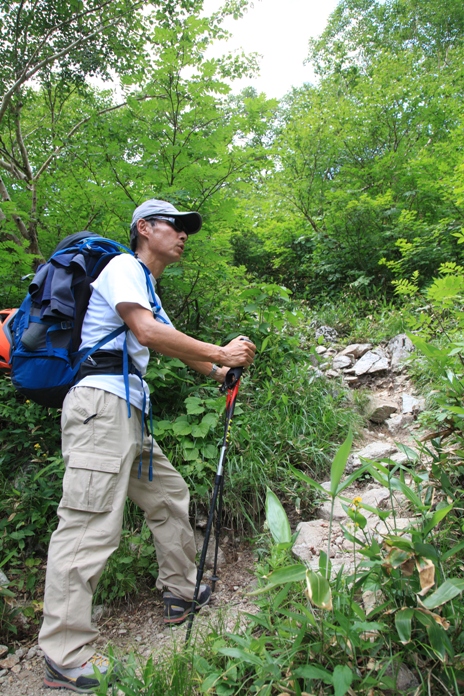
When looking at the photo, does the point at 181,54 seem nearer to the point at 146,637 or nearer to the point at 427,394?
the point at 427,394

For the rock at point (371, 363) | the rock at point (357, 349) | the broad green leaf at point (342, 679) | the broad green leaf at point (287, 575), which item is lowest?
the broad green leaf at point (342, 679)

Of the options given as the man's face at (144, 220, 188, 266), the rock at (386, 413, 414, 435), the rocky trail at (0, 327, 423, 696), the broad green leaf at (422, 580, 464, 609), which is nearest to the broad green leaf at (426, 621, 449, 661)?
the broad green leaf at (422, 580, 464, 609)

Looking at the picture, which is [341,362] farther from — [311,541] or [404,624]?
[404,624]

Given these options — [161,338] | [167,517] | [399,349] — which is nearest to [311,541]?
[167,517]

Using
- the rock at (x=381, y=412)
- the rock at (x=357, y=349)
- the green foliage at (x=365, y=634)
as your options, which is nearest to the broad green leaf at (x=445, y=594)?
the green foliage at (x=365, y=634)

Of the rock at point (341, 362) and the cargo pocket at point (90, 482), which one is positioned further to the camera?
the rock at point (341, 362)

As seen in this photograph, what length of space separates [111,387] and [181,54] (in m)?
3.08

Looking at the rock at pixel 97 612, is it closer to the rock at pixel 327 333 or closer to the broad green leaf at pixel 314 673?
the broad green leaf at pixel 314 673

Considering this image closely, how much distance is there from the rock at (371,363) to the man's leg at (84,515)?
3.76 metres

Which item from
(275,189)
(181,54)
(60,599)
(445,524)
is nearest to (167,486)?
(60,599)

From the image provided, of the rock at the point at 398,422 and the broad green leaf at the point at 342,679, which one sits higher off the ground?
the rock at the point at 398,422

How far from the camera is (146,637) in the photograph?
8.71 ft

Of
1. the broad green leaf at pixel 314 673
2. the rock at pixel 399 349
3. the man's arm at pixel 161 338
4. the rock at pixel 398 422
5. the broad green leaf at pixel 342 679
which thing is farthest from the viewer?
the rock at pixel 399 349

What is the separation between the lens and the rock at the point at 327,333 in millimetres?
6613
